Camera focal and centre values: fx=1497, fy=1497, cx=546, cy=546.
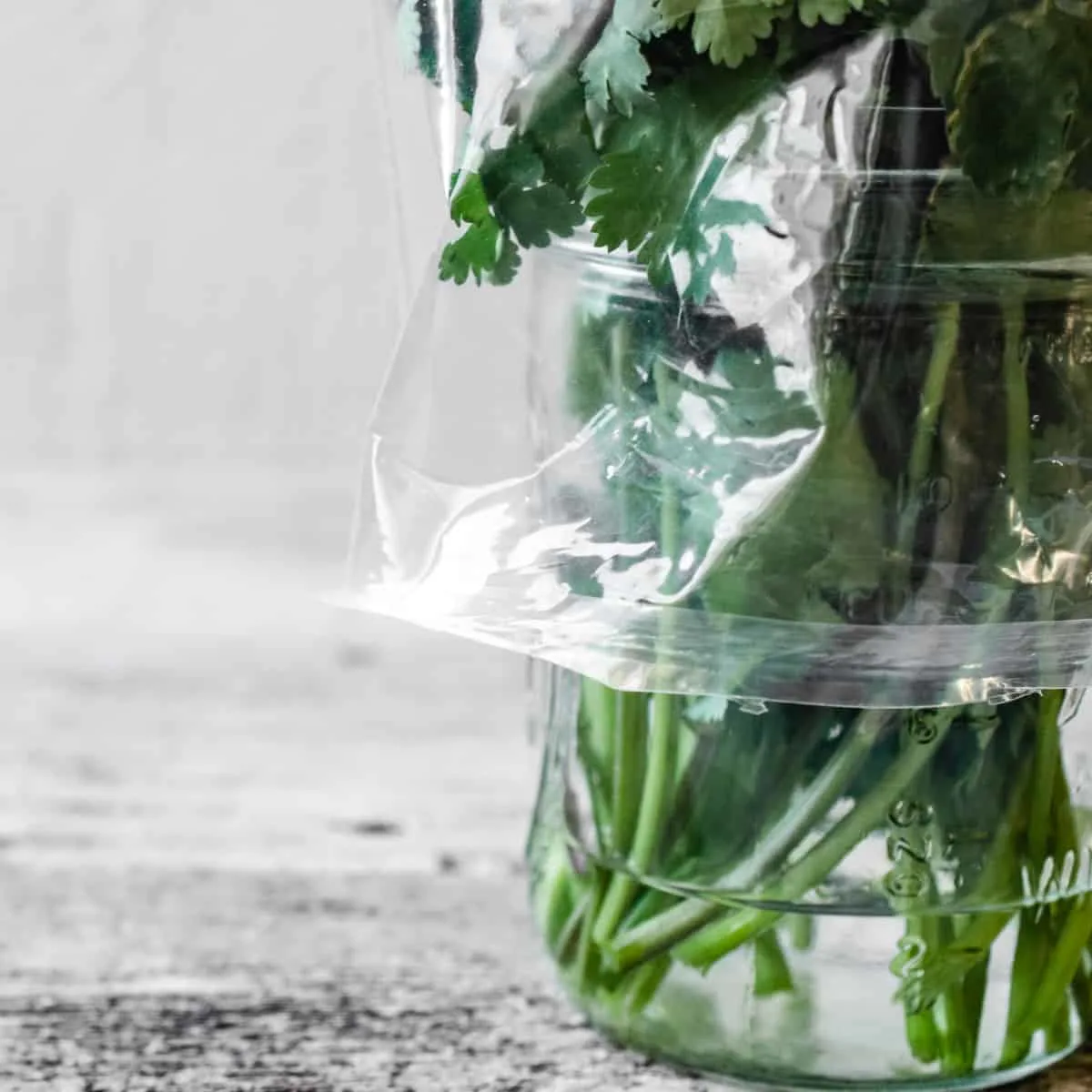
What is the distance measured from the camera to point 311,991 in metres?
0.50

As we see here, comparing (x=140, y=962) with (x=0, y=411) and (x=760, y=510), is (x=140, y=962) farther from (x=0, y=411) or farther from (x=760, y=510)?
(x=0, y=411)

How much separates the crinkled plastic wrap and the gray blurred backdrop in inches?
11.6

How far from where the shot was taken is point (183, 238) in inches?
32.2

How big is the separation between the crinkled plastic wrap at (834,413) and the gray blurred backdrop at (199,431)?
0.97ft

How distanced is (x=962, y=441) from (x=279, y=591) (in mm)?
571

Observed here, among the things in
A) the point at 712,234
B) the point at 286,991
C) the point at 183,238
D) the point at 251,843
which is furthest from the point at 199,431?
the point at 712,234

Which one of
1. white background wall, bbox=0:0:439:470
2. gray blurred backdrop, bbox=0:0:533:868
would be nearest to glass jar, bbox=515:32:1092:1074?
gray blurred backdrop, bbox=0:0:533:868

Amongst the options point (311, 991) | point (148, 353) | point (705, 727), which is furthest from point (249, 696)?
point (705, 727)

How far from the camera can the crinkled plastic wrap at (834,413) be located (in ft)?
1.18

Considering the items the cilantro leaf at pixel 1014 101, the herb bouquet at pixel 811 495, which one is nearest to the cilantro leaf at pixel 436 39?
the herb bouquet at pixel 811 495

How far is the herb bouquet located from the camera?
0.35 meters

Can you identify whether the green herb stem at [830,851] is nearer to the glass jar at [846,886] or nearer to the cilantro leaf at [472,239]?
the glass jar at [846,886]

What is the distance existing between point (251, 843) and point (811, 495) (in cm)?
34

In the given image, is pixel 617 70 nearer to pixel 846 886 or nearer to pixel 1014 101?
pixel 1014 101
